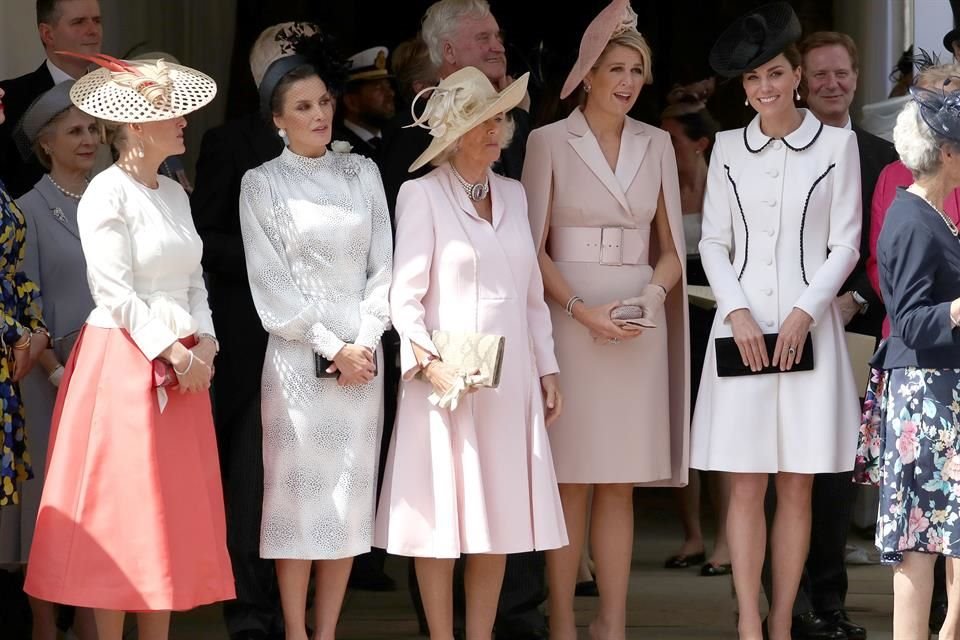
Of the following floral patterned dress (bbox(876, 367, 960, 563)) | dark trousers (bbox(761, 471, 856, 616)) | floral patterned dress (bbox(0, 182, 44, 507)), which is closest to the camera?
floral patterned dress (bbox(876, 367, 960, 563))

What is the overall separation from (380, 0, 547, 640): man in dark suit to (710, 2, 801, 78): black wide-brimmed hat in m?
0.79

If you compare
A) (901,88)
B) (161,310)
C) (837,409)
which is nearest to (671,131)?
(901,88)

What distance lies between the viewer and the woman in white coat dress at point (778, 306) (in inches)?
210

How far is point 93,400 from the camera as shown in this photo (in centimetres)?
471

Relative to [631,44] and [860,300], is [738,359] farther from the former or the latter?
[631,44]

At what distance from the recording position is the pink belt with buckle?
5.51 meters

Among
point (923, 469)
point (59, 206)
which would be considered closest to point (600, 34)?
point (923, 469)

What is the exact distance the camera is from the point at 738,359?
538 centimetres

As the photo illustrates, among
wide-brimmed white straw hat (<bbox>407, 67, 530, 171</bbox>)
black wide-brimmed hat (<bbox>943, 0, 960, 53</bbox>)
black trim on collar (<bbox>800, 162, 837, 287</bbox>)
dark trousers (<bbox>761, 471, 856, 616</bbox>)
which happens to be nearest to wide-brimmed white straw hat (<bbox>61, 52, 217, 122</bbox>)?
wide-brimmed white straw hat (<bbox>407, 67, 530, 171</bbox>)

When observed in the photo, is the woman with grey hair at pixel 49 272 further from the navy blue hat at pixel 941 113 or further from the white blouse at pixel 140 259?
the navy blue hat at pixel 941 113

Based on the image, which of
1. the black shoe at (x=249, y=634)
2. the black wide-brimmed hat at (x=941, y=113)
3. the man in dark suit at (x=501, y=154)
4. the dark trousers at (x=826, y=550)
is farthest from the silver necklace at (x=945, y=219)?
the black shoe at (x=249, y=634)

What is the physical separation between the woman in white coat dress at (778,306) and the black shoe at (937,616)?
703 mm

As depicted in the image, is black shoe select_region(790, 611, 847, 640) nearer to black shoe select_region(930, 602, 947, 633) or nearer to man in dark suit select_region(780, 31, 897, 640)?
man in dark suit select_region(780, 31, 897, 640)

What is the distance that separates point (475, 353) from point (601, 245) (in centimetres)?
77
